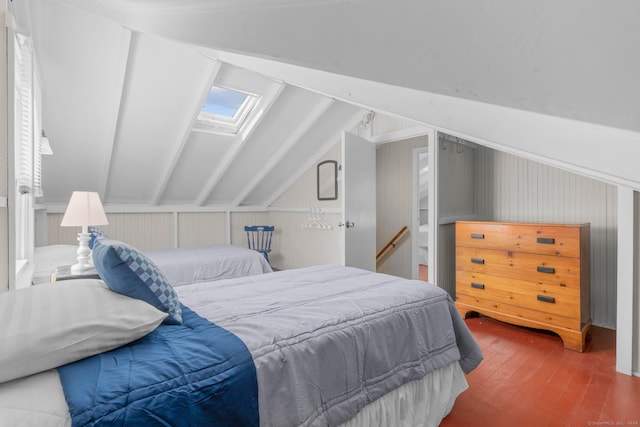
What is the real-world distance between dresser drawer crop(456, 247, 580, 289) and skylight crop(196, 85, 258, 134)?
9.53 ft

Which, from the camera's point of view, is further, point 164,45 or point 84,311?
point 164,45

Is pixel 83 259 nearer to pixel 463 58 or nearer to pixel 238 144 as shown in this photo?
pixel 238 144

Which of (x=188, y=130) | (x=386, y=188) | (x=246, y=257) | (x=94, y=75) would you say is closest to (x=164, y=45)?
(x=94, y=75)

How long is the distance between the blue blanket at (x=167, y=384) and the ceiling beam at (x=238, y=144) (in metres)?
3.03

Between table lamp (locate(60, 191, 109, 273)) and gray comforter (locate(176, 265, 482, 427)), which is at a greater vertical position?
table lamp (locate(60, 191, 109, 273))

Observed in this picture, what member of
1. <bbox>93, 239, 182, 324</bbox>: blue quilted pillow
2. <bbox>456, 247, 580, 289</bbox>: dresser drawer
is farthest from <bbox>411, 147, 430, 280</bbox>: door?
<bbox>93, 239, 182, 324</bbox>: blue quilted pillow

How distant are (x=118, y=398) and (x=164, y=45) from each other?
2827mm

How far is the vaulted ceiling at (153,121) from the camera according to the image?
2768 mm

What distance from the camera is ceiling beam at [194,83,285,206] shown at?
3744 mm

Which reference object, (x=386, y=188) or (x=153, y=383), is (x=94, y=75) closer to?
(x=153, y=383)

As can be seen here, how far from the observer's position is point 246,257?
396 cm

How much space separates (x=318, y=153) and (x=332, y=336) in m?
3.94

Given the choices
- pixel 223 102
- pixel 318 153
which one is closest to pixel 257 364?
pixel 223 102

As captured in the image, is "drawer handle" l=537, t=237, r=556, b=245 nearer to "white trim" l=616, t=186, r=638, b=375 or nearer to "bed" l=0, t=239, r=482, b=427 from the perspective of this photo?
"white trim" l=616, t=186, r=638, b=375
